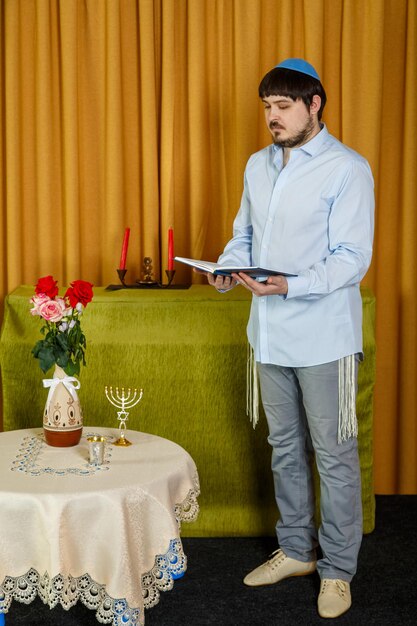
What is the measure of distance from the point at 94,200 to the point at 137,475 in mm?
1473

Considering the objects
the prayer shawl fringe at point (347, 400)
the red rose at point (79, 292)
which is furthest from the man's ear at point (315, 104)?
the red rose at point (79, 292)

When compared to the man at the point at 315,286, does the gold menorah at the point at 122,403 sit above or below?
below

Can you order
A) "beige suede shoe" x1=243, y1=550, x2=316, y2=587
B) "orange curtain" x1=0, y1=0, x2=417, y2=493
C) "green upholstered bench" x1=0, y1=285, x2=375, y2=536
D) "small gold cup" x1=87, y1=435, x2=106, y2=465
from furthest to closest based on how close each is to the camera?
"orange curtain" x1=0, y1=0, x2=417, y2=493, "green upholstered bench" x1=0, y1=285, x2=375, y2=536, "beige suede shoe" x1=243, y1=550, x2=316, y2=587, "small gold cup" x1=87, y1=435, x2=106, y2=465

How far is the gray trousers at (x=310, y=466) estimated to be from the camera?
2373mm

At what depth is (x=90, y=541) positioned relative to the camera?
75.6 inches

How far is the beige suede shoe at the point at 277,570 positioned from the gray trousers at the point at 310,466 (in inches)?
0.8

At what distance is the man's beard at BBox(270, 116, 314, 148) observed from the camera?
7.66ft

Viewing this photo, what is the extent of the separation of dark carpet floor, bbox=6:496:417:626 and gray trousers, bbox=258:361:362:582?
119mm

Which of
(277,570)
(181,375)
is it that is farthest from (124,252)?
(277,570)

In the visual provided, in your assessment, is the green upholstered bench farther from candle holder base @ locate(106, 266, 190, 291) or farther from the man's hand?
the man's hand

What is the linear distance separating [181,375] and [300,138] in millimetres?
929

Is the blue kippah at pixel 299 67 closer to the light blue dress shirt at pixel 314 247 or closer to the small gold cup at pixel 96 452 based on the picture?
the light blue dress shirt at pixel 314 247

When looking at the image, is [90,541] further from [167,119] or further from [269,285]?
[167,119]

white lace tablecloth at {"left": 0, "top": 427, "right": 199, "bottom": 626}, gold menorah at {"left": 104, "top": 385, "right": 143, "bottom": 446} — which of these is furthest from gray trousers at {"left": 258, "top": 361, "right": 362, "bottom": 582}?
white lace tablecloth at {"left": 0, "top": 427, "right": 199, "bottom": 626}
